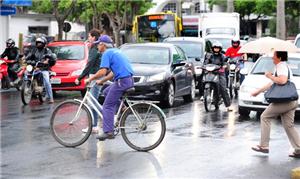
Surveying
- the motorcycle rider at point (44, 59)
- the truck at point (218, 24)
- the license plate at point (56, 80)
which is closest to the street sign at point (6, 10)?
the license plate at point (56, 80)

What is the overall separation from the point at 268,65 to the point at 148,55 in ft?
10.8

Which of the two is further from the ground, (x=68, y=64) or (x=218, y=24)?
(x=218, y=24)

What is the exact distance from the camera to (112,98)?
32.1 ft

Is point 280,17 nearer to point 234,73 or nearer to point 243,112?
point 234,73

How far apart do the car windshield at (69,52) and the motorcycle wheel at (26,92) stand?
319 cm

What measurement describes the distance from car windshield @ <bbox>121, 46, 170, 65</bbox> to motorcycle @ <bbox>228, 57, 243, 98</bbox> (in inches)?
109

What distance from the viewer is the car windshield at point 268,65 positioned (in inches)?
586

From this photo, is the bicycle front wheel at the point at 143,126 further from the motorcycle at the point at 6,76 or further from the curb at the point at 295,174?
the motorcycle at the point at 6,76

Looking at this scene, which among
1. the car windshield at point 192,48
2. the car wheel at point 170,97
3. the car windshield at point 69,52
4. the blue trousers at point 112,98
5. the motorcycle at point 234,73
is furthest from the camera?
the car windshield at point 192,48

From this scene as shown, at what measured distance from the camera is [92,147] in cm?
1014

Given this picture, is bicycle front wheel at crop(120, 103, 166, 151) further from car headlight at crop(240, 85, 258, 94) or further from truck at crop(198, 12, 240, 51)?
truck at crop(198, 12, 240, 51)

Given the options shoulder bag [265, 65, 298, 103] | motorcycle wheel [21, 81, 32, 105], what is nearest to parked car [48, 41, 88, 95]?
motorcycle wheel [21, 81, 32, 105]

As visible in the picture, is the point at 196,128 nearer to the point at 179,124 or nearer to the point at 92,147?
the point at 179,124

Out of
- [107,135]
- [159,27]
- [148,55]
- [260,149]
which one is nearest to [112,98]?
[107,135]
